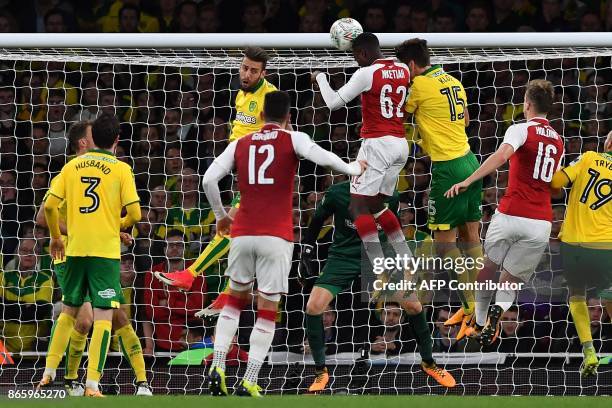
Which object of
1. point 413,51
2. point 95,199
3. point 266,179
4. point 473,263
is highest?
point 413,51

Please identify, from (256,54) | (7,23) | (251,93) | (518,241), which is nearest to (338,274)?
(518,241)

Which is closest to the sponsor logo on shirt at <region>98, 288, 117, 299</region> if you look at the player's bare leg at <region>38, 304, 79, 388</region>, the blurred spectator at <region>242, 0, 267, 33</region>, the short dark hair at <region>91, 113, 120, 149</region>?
the player's bare leg at <region>38, 304, 79, 388</region>

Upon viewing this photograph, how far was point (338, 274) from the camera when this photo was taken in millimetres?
10812

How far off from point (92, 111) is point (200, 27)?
1.62 m

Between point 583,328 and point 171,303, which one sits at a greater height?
point 583,328

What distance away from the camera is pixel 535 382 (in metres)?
11.7

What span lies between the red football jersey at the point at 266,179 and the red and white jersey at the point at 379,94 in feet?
3.42

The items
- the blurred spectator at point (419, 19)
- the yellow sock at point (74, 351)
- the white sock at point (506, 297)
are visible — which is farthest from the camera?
the blurred spectator at point (419, 19)

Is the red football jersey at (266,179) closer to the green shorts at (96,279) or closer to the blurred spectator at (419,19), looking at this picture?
the green shorts at (96,279)

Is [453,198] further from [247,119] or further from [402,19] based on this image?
[402,19]

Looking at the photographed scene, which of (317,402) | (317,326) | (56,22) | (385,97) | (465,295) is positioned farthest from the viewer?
(56,22)

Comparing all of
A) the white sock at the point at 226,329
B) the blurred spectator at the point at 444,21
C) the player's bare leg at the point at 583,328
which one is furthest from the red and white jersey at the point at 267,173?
the blurred spectator at the point at 444,21

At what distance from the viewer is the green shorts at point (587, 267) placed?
10.5m

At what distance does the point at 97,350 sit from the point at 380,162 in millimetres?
2580
